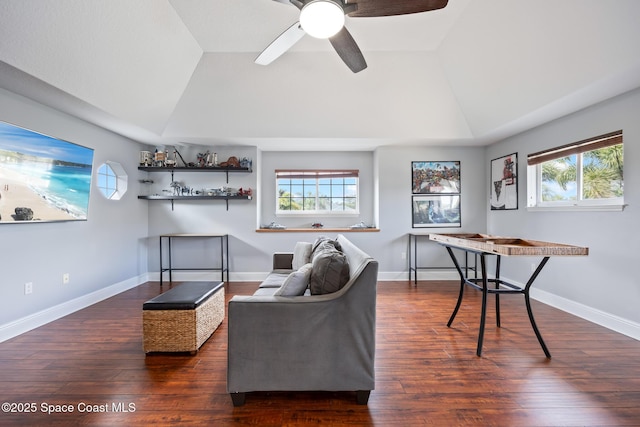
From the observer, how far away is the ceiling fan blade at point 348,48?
6.96 feet

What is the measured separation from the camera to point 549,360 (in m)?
2.20

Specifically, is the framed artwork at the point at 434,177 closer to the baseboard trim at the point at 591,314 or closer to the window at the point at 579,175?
the window at the point at 579,175

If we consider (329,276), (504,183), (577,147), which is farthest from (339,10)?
(504,183)

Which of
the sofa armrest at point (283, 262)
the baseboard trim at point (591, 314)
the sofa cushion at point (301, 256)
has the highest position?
the sofa cushion at point (301, 256)

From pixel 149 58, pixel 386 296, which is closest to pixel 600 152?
pixel 386 296

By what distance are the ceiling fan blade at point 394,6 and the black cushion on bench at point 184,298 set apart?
2.53 metres

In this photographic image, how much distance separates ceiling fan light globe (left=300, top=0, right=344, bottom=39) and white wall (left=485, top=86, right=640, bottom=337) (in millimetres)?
2926

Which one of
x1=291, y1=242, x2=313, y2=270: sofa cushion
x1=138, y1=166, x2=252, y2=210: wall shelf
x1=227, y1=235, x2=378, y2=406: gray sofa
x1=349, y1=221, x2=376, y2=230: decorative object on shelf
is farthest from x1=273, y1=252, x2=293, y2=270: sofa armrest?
x1=227, y1=235, x2=378, y2=406: gray sofa

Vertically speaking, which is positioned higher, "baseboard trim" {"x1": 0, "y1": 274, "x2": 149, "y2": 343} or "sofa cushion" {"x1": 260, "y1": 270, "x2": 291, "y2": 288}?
"sofa cushion" {"x1": 260, "y1": 270, "x2": 291, "y2": 288}

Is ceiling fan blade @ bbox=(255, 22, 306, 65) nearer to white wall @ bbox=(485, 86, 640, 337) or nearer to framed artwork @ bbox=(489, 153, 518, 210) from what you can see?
white wall @ bbox=(485, 86, 640, 337)

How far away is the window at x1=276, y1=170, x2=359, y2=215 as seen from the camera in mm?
5102

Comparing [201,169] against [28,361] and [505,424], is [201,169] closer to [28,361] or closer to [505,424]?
[28,361]

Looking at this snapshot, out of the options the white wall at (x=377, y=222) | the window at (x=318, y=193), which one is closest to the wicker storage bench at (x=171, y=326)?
the white wall at (x=377, y=222)

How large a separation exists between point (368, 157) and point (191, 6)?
3.39 m
